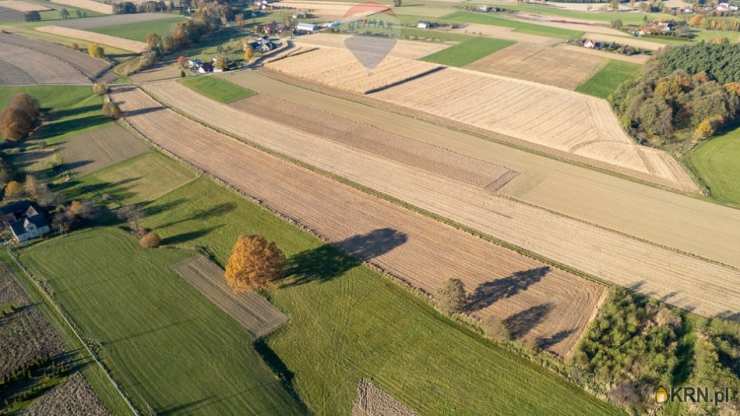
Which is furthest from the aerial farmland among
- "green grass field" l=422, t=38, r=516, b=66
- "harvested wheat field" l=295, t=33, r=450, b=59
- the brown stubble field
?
"harvested wheat field" l=295, t=33, r=450, b=59

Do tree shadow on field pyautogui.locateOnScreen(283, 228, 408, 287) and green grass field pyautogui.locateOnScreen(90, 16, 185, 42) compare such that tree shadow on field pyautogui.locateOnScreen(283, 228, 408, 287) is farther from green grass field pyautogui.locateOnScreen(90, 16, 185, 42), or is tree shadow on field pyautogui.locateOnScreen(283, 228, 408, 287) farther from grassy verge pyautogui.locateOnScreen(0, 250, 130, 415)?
green grass field pyautogui.locateOnScreen(90, 16, 185, 42)

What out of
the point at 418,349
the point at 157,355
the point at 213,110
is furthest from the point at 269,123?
the point at 418,349

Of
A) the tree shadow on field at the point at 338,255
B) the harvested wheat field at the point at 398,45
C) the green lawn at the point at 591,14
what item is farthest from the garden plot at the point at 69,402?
the green lawn at the point at 591,14

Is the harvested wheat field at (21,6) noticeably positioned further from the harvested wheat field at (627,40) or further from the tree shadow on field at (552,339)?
the tree shadow on field at (552,339)

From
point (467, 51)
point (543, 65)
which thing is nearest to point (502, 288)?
point (543, 65)

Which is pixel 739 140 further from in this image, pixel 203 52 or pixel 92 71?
pixel 92 71
